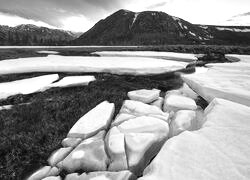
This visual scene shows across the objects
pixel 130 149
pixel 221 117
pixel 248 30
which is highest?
pixel 248 30

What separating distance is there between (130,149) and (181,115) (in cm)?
164

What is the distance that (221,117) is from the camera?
409 centimetres

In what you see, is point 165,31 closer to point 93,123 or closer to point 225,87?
point 225,87

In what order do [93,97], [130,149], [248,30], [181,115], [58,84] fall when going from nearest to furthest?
1. [130,149]
2. [181,115]
3. [93,97]
4. [58,84]
5. [248,30]

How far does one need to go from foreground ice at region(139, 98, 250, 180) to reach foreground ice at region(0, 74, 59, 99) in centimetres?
476

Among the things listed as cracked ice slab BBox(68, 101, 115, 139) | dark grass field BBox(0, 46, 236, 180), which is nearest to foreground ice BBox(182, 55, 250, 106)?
dark grass field BBox(0, 46, 236, 180)

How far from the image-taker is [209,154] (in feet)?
9.87

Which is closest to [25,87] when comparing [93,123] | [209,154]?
[93,123]

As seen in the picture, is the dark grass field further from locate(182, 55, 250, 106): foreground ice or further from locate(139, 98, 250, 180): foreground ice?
locate(139, 98, 250, 180): foreground ice

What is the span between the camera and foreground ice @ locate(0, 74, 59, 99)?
6.29 metres

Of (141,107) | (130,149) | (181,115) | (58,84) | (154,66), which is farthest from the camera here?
(154,66)

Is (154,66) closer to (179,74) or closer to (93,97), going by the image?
(179,74)

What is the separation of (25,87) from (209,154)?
565cm

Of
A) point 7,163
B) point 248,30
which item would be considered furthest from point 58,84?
point 248,30
